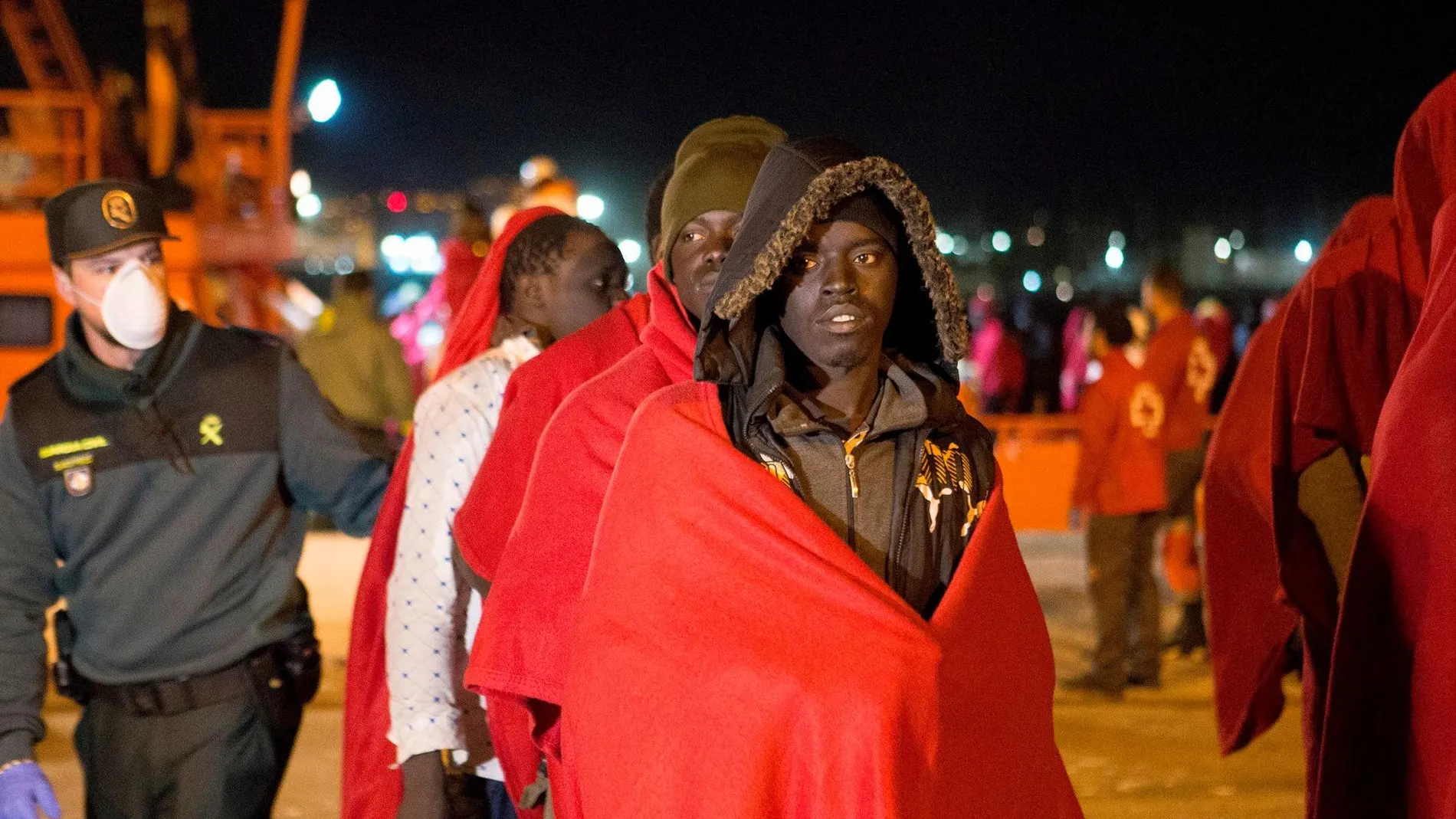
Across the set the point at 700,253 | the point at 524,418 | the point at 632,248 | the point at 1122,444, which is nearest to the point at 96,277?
the point at 524,418

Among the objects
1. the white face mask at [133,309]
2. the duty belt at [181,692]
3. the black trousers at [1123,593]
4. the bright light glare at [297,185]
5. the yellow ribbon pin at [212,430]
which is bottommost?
the black trousers at [1123,593]

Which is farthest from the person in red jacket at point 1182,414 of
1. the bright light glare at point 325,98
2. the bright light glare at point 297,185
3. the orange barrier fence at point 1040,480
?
the bright light glare at point 297,185

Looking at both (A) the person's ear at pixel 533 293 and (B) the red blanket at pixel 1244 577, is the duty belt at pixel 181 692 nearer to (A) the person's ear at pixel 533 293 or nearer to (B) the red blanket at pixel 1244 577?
(A) the person's ear at pixel 533 293

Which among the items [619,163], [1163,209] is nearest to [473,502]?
[619,163]

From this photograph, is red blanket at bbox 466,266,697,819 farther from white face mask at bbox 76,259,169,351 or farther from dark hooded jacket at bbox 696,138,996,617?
white face mask at bbox 76,259,169,351

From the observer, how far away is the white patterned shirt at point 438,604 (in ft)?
11.7

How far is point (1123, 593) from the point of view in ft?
27.9

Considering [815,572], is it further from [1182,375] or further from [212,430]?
[1182,375]

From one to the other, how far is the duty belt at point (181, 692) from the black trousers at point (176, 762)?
14mm

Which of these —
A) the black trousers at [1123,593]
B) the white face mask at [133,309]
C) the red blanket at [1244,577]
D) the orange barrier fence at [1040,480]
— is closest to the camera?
the white face mask at [133,309]

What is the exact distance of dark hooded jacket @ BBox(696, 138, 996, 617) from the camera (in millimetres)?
2600

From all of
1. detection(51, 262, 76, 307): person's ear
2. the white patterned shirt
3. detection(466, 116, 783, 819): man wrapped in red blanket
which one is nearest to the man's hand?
the white patterned shirt

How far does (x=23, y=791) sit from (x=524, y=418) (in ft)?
4.99

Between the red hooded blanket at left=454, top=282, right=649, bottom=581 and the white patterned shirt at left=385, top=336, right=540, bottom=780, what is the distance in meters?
0.15
